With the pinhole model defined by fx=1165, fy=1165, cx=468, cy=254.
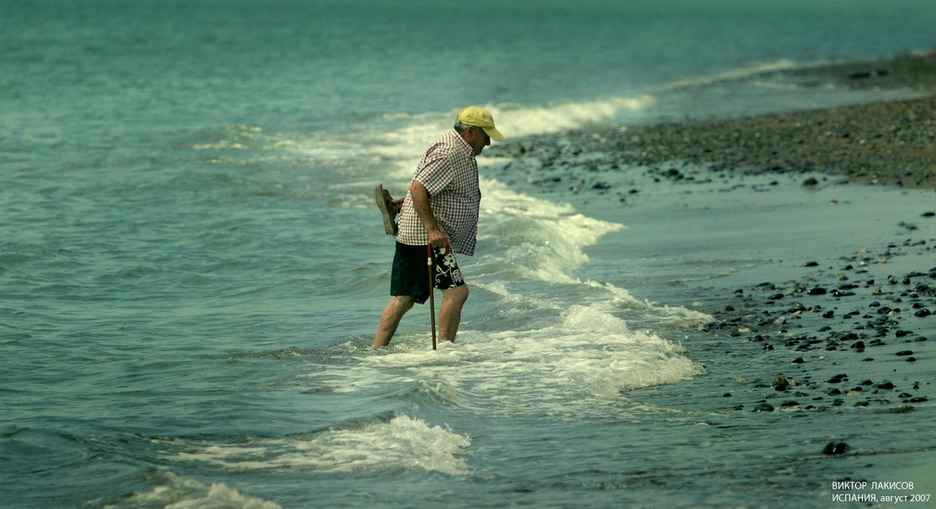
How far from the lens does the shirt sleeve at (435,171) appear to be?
8.56 m

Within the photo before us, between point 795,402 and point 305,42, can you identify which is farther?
point 305,42

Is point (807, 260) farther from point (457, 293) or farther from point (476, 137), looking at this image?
point (476, 137)

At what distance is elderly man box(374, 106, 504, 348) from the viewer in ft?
28.1

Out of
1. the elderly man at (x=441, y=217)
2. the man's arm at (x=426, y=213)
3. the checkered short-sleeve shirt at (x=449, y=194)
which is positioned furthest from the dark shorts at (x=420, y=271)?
the man's arm at (x=426, y=213)

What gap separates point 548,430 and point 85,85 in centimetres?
4107

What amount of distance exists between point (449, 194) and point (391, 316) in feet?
3.72

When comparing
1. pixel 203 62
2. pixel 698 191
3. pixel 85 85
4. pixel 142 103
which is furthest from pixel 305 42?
pixel 698 191

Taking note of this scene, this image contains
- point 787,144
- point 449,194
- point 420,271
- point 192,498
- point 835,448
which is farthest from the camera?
point 787,144

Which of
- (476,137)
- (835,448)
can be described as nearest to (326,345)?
(476,137)

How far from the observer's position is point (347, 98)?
135 feet

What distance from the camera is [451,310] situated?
29.8 ft

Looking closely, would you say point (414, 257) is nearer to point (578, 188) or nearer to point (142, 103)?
point (578, 188)

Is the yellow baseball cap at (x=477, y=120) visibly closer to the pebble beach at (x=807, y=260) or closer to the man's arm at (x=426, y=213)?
the man's arm at (x=426, y=213)

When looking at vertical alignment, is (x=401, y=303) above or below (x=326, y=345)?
above
